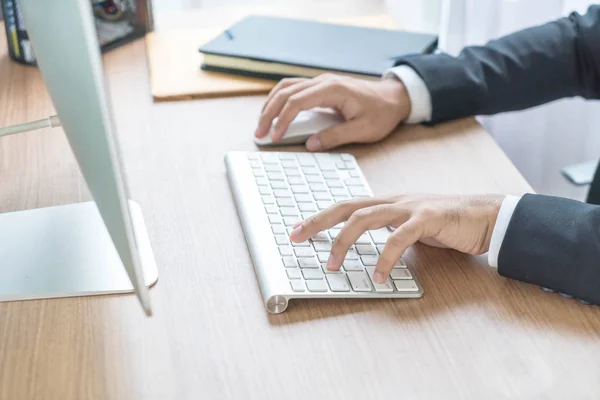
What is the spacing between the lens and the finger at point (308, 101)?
101cm

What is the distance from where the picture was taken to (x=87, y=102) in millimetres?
540

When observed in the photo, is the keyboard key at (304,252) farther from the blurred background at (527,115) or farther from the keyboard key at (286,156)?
the blurred background at (527,115)

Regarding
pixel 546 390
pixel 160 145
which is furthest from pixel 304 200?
pixel 546 390

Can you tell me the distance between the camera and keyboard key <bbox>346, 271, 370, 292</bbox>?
2.45ft

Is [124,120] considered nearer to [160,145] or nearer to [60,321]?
[160,145]

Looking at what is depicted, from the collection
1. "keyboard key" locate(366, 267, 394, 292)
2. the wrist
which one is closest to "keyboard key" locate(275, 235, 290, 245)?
"keyboard key" locate(366, 267, 394, 292)

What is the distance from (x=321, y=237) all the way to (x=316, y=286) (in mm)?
92

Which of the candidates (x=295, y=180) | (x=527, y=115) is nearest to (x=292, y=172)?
(x=295, y=180)

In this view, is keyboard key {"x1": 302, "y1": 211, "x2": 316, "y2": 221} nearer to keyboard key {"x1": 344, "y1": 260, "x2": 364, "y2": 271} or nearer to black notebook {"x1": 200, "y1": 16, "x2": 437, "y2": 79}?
keyboard key {"x1": 344, "y1": 260, "x2": 364, "y2": 271}

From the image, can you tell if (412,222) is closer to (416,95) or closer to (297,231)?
(297,231)

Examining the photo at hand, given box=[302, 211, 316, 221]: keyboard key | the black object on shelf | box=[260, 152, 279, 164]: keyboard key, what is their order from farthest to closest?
the black object on shelf → box=[260, 152, 279, 164]: keyboard key → box=[302, 211, 316, 221]: keyboard key

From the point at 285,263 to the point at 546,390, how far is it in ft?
0.91

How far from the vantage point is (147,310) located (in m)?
0.57

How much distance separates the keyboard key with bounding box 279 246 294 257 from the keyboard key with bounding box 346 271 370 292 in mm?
66
